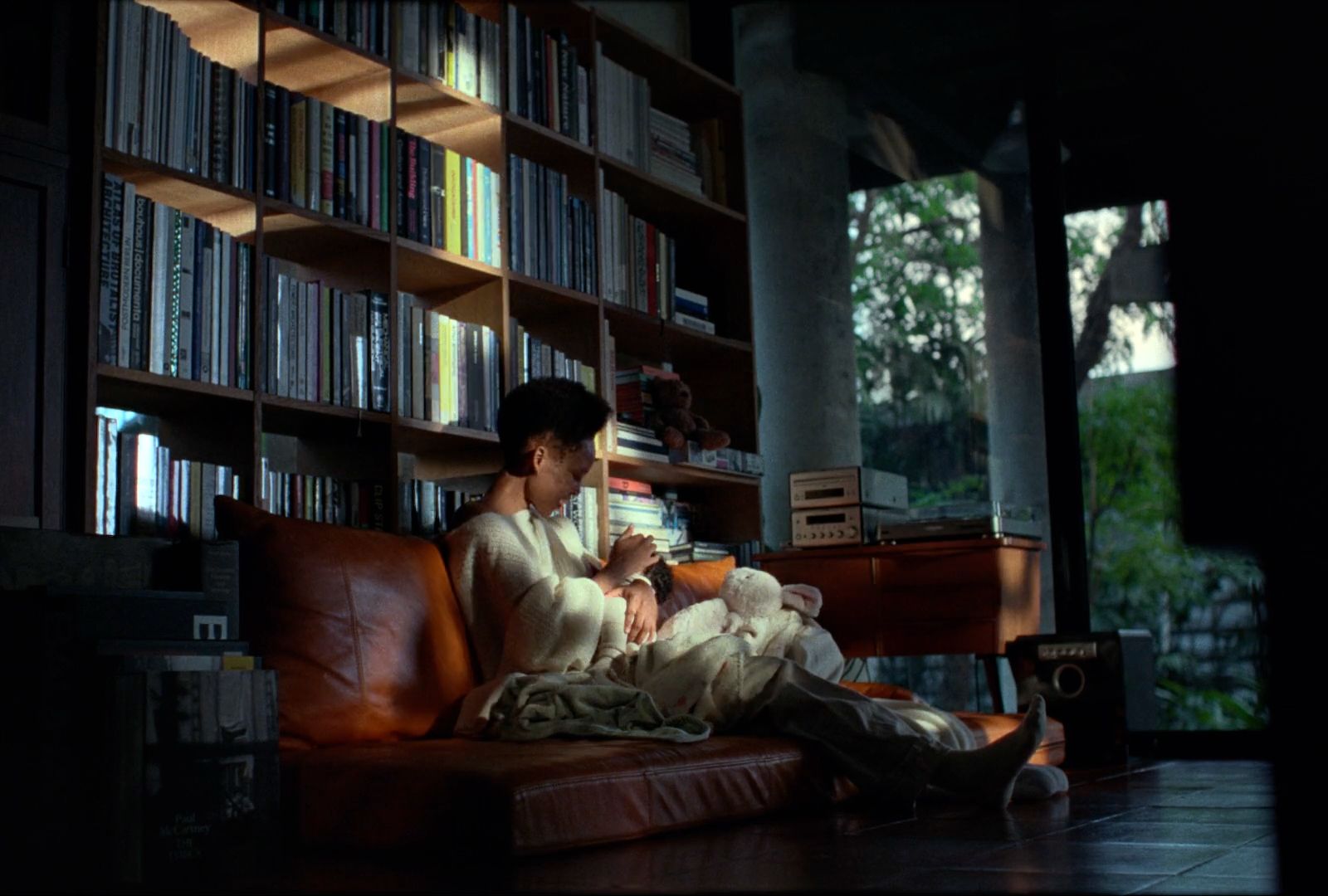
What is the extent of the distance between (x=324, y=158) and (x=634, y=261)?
48.8 inches

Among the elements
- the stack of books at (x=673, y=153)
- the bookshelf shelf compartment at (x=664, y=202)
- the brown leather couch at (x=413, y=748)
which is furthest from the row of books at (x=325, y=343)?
the stack of books at (x=673, y=153)

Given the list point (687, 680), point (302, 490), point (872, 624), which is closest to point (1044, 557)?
point (872, 624)

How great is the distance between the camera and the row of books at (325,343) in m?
3.11

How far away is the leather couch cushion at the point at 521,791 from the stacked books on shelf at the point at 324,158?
132 centimetres

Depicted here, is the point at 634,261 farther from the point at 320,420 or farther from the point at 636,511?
the point at 320,420

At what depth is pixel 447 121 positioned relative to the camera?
3787 mm

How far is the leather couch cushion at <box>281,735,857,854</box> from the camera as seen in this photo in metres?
2.18

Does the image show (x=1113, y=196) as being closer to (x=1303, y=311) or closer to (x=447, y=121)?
(x=447, y=121)

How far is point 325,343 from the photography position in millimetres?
3229

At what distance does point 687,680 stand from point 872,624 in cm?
151

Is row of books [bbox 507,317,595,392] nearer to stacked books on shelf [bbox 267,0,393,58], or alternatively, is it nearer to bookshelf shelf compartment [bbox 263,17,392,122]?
bookshelf shelf compartment [bbox 263,17,392,122]

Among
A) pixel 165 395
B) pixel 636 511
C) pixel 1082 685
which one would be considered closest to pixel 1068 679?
pixel 1082 685

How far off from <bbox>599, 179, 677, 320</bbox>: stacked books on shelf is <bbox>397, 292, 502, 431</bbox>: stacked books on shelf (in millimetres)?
553

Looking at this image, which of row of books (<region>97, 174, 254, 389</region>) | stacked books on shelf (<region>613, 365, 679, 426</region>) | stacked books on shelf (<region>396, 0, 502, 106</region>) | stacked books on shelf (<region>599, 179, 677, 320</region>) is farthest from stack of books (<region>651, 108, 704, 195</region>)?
row of books (<region>97, 174, 254, 389</region>)
